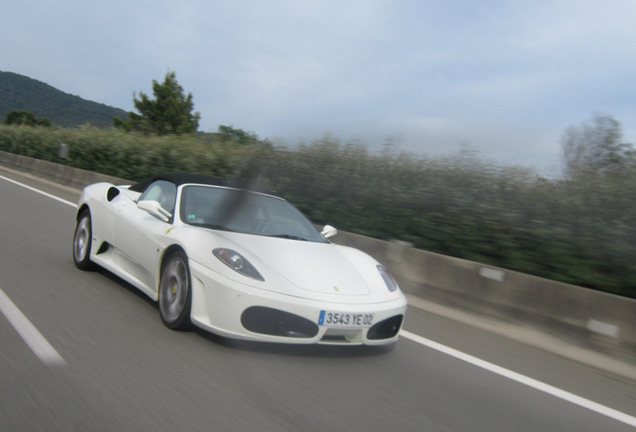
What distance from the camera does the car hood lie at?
4.66 m

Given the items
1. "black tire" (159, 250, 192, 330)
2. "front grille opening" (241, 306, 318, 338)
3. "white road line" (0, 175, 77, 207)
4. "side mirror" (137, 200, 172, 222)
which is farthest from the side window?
"white road line" (0, 175, 77, 207)

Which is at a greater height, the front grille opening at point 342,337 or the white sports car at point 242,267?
the white sports car at point 242,267

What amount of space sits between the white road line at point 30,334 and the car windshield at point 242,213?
1.50 meters

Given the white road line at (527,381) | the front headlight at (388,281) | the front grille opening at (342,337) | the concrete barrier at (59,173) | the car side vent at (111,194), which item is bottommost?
the concrete barrier at (59,173)

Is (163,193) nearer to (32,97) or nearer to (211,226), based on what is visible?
(211,226)

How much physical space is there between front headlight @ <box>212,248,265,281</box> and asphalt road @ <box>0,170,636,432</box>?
576mm

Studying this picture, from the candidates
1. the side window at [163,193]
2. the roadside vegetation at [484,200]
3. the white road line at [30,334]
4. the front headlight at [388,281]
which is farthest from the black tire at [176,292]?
the roadside vegetation at [484,200]

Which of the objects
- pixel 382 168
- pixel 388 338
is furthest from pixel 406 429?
pixel 382 168

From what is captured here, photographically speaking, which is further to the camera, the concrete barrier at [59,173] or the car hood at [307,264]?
the concrete barrier at [59,173]

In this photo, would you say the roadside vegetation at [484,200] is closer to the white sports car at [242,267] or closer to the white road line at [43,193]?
the white sports car at [242,267]

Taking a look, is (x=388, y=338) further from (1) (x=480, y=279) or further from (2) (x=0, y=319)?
(2) (x=0, y=319)

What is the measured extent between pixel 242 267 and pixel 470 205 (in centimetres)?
413

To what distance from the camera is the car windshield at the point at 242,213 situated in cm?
552

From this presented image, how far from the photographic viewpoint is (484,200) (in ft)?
25.4
